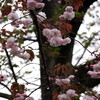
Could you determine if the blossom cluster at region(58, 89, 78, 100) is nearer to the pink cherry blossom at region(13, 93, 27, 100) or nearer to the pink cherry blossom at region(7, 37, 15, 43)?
the pink cherry blossom at region(13, 93, 27, 100)

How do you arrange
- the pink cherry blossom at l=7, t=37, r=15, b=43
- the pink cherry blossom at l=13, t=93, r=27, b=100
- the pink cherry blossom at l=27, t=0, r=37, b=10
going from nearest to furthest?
1. the pink cherry blossom at l=27, t=0, r=37, b=10
2. the pink cherry blossom at l=13, t=93, r=27, b=100
3. the pink cherry blossom at l=7, t=37, r=15, b=43

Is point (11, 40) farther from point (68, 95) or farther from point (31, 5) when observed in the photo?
point (68, 95)

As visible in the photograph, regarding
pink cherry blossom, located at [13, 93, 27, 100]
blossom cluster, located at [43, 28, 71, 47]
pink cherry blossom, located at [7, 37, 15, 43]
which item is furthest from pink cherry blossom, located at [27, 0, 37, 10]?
pink cherry blossom, located at [13, 93, 27, 100]

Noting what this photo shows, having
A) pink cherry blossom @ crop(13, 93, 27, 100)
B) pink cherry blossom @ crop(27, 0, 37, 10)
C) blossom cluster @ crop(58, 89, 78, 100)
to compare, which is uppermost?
pink cherry blossom @ crop(27, 0, 37, 10)

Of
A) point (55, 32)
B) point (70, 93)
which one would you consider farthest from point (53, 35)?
point (70, 93)

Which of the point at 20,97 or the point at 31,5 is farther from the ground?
the point at 31,5

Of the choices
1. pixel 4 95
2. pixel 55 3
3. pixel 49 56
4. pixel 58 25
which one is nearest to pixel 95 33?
pixel 55 3

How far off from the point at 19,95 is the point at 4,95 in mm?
632

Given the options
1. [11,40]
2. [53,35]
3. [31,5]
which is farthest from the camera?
[11,40]

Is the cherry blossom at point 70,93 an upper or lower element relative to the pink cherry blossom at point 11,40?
lower

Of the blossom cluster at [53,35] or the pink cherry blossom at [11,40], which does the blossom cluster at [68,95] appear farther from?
the pink cherry blossom at [11,40]

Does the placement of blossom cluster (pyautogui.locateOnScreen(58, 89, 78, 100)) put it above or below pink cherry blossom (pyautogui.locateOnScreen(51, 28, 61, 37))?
below

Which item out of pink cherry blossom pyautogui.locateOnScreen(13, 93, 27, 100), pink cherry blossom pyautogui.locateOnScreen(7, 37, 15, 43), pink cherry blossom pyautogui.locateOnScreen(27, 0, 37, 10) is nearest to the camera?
pink cherry blossom pyautogui.locateOnScreen(27, 0, 37, 10)

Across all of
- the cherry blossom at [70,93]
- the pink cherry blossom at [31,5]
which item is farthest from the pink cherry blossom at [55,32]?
the cherry blossom at [70,93]
